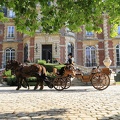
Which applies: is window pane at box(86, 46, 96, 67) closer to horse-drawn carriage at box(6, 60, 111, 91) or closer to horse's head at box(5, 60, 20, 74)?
horse-drawn carriage at box(6, 60, 111, 91)

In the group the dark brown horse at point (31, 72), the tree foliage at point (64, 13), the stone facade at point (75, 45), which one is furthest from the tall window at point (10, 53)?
the tree foliage at point (64, 13)

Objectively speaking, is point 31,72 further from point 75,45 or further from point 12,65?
point 75,45

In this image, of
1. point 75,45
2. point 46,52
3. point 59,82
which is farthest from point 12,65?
point 75,45

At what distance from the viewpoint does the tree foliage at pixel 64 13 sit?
580 centimetres

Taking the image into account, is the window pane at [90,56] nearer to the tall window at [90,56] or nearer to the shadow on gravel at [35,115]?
the tall window at [90,56]

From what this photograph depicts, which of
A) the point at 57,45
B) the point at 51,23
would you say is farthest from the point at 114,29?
the point at 57,45

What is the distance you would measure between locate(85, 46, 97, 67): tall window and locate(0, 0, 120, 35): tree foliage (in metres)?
23.2

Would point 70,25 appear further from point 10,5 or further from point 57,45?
point 57,45

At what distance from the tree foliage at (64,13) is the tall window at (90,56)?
23225 mm

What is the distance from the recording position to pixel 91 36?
30438 millimetres

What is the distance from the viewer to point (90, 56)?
1183 inches

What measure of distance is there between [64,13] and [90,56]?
24.0 metres

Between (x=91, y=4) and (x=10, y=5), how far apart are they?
2.30m

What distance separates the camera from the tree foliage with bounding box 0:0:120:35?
5.80 m
